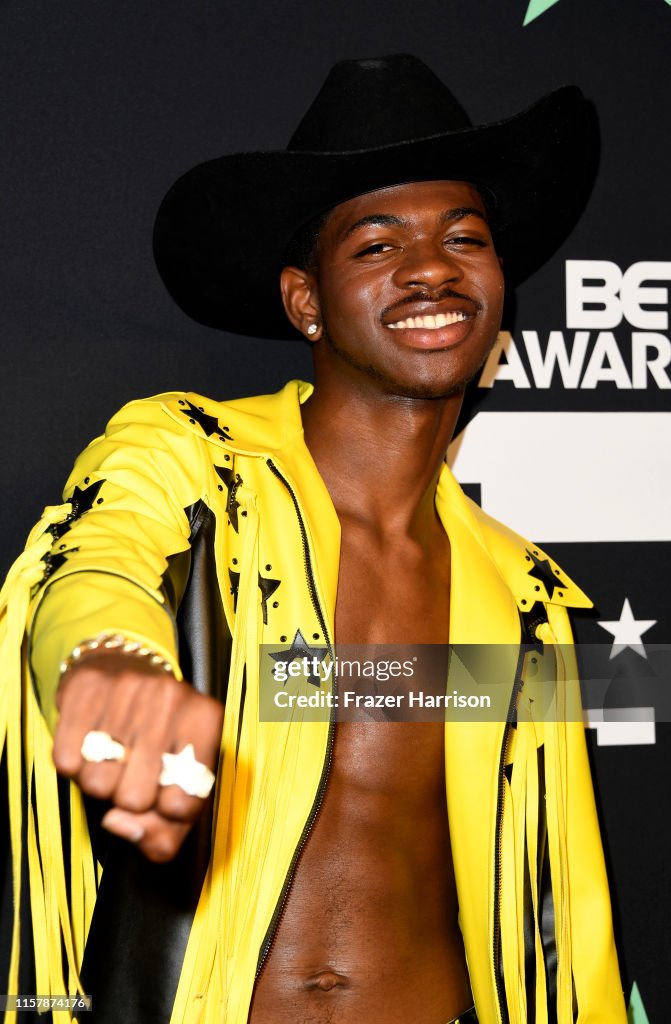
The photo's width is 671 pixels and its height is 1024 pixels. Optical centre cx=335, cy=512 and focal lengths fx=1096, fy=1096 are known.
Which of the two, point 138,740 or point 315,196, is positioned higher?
point 315,196

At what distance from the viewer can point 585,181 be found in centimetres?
182

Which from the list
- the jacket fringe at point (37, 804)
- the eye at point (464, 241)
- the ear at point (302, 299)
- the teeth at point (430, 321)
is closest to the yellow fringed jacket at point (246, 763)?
the jacket fringe at point (37, 804)

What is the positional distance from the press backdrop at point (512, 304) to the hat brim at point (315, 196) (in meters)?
0.06

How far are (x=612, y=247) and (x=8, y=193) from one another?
1063mm

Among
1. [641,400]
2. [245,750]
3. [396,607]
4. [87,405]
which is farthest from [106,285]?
[641,400]

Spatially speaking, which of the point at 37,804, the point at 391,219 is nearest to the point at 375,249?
the point at 391,219

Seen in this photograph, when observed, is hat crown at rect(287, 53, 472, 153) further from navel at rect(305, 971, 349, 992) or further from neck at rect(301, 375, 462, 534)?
navel at rect(305, 971, 349, 992)

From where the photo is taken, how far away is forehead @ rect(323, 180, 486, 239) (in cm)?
149

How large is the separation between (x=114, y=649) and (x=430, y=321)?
793 millimetres

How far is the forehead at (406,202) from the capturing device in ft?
4.89

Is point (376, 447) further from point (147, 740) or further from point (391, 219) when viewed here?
point (147, 740)

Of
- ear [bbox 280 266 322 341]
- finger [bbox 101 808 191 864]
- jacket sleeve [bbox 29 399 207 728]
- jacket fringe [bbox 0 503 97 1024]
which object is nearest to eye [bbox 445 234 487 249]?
ear [bbox 280 266 322 341]

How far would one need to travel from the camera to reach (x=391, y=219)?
4.89 feet

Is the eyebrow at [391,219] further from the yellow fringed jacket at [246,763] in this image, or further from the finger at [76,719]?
the finger at [76,719]
